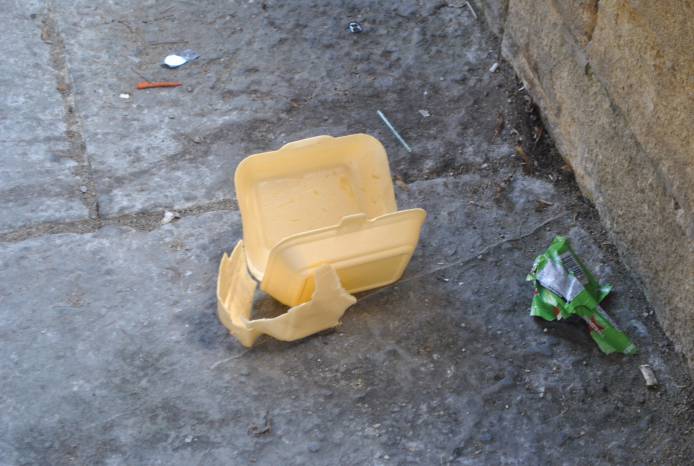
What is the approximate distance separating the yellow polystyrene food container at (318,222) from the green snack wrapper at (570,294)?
1.28ft

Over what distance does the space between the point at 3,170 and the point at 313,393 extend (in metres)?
1.45

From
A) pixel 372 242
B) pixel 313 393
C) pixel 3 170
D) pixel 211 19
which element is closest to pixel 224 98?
pixel 211 19

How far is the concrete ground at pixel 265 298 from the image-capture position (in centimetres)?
240

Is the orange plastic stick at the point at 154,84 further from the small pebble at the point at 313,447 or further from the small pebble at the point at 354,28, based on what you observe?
the small pebble at the point at 313,447

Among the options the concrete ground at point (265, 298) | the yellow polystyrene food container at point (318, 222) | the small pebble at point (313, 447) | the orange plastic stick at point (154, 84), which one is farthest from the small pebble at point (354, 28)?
the small pebble at point (313, 447)

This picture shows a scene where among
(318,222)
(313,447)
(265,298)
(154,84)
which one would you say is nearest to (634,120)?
(318,222)

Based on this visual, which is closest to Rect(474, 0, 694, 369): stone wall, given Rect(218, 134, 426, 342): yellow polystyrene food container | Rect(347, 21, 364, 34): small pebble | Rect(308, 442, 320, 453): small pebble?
Rect(218, 134, 426, 342): yellow polystyrene food container

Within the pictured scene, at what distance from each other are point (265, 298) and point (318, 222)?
0.28 meters

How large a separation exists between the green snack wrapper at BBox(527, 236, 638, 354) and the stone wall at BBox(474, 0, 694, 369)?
0.16 meters

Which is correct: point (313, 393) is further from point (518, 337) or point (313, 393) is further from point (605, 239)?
point (605, 239)

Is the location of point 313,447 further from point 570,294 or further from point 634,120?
point 634,120

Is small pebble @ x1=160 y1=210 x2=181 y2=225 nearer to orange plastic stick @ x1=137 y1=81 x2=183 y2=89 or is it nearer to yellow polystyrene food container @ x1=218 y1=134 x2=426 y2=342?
yellow polystyrene food container @ x1=218 y1=134 x2=426 y2=342

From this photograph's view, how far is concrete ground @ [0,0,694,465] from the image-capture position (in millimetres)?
2396

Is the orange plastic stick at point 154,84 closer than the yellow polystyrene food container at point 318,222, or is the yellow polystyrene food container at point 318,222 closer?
the yellow polystyrene food container at point 318,222
